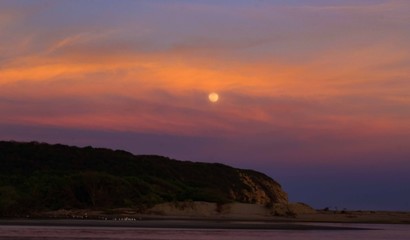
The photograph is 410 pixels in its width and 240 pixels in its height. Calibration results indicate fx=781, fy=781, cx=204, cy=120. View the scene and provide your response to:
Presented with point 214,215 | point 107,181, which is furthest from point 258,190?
point 214,215

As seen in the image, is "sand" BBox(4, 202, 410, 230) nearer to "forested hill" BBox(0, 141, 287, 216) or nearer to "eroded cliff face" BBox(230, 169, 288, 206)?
"forested hill" BBox(0, 141, 287, 216)

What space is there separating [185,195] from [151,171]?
26.6 meters

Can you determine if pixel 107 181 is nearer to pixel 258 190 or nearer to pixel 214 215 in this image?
pixel 214 215

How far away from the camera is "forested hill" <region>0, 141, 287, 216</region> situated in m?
69.6

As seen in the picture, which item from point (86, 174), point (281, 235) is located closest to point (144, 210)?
point (86, 174)

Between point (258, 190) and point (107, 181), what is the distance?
104 ft

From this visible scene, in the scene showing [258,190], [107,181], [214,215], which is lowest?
[214,215]

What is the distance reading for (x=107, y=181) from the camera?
73.2 metres

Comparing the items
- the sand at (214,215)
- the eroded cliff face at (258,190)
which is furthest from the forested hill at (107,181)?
the sand at (214,215)

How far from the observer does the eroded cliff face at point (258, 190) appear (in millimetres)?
94438

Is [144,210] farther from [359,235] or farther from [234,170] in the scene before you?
[234,170]

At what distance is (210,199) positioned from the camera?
69188mm

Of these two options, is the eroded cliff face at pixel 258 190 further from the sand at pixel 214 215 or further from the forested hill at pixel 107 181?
the sand at pixel 214 215

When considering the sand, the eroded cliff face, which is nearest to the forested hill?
the eroded cliff face
